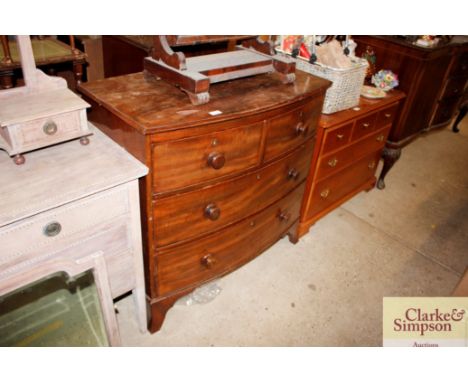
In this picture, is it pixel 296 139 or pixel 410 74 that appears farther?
pixel 410 74

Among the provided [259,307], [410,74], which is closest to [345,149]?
[410,74]

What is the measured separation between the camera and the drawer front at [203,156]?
4.75 ft

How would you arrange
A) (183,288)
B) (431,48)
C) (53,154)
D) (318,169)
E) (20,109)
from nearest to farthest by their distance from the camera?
(20,109), (53,154), (183,288), (318,169), (431,48)

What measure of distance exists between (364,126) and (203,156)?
1.46 metres

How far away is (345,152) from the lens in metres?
2.57

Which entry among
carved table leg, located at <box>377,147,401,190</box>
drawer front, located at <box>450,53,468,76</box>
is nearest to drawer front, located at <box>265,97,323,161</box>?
carved table leg, located at <box>377,147,401,190</box>

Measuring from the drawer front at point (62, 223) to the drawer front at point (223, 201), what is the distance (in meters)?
0.18

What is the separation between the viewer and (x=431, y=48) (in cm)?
279

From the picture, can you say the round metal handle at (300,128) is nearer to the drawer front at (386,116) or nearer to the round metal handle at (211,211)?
the round metal handle at (211,211)

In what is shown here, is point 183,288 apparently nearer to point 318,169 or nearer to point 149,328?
point 149,328

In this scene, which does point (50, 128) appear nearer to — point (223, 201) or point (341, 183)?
point (223, 201)

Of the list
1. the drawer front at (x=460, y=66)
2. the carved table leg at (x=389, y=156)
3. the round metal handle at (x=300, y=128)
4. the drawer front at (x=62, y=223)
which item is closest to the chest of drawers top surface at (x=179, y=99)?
the round metal handle at (x=300, y=128)

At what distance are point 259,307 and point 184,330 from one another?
0.44 m

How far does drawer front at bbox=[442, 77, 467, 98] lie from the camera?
133 inches
